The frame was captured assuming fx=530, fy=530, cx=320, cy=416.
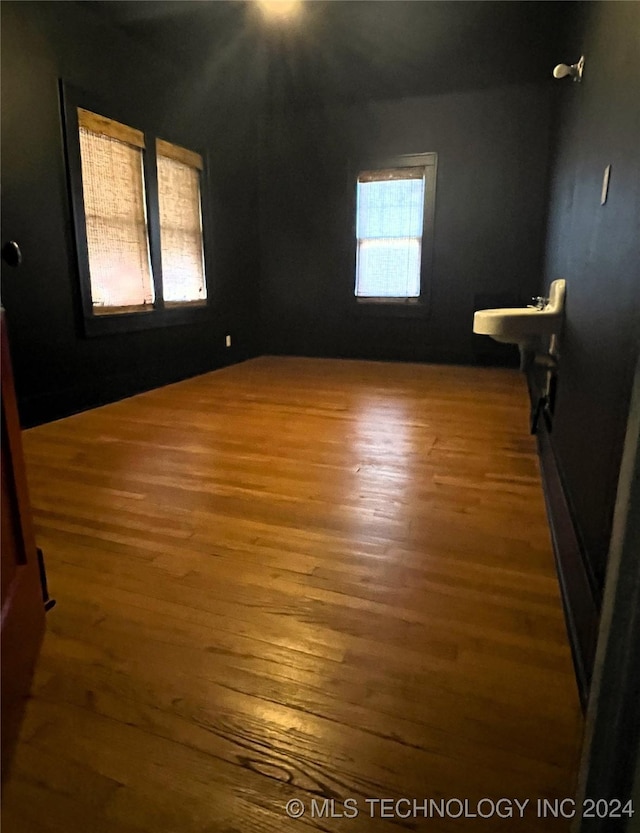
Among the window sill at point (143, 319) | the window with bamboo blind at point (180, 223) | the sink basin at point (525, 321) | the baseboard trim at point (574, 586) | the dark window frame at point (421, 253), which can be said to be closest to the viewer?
the baseboard trim at point (574, 586)

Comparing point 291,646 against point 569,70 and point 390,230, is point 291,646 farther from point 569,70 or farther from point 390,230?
point 390,230

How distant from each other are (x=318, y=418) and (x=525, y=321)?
5.23 feet

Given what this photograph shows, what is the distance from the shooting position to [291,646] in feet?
4.90

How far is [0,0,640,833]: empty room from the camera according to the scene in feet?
3.66

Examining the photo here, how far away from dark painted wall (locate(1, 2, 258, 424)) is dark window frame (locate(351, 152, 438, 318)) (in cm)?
192

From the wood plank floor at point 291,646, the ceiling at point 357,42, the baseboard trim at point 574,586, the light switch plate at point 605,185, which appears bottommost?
the wood plank floor at point 291,646

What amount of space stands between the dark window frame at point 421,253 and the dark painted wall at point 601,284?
308 cm

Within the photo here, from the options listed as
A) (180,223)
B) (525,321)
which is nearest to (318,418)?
(525,321)

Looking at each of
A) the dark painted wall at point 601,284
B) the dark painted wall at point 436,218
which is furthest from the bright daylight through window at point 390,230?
the dark painted wall at point 601,284

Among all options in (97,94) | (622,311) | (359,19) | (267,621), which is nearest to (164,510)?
(267,621)

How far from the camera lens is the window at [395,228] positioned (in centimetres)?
614

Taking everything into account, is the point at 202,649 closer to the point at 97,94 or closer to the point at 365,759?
the point at 365,759

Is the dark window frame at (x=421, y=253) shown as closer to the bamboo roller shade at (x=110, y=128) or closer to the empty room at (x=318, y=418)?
the empty room at (x=318, y=418)

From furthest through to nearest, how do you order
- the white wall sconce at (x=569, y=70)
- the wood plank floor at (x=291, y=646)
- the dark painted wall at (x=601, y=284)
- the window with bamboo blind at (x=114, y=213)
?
1. the window with bamboo blind at (x=114, y=213)
2. the white wall sconce at (x=569, y=70)
3. the dark painted wall at (x=601, y=284)
4. the wood plank floor at (x=291, y=646)
